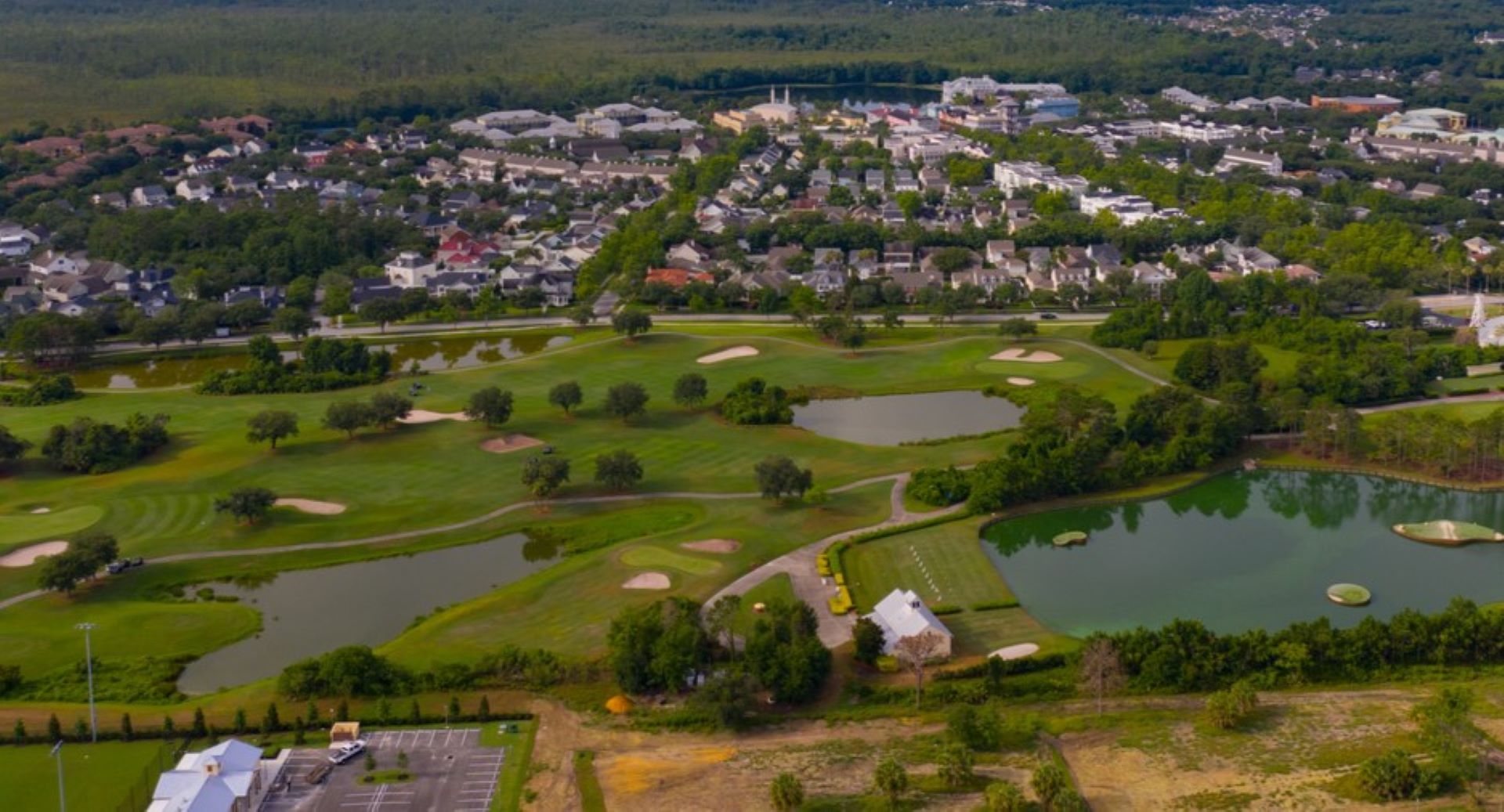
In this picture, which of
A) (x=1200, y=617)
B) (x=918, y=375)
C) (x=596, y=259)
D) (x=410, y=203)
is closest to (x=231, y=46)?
(x=410, y=203)

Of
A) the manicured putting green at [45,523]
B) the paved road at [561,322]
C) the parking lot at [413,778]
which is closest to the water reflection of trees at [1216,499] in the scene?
the paved road at [561,322]

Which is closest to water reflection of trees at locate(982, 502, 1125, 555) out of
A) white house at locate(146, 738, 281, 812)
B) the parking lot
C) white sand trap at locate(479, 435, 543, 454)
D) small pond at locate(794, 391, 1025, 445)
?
small pond at locate(794, 391, 1025, 445)

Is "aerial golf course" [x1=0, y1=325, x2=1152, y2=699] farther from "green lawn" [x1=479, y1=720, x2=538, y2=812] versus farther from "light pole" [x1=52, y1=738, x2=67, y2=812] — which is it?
"light pole" [x1=52, y1=738, x2=67, y2=812]

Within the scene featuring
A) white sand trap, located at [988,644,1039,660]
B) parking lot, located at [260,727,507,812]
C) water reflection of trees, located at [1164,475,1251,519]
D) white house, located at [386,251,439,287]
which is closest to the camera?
parking lot, located at [260,727,507,812]

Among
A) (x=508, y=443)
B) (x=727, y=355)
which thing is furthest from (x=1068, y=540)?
(x=727, y=355)

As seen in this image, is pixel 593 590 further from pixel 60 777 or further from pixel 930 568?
pixel 60 777

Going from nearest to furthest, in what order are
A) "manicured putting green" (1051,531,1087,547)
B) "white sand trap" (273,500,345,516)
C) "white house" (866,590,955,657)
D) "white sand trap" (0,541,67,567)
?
1. "white house" (866,590,955,657)
2. "white sand trap" (0,541,67,567)
3. "manicured putting green" (1051,531,1087,547)
4. "white sand trap" (273,500,345,516)

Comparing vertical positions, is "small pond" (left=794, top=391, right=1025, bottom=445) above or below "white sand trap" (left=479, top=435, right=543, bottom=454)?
below

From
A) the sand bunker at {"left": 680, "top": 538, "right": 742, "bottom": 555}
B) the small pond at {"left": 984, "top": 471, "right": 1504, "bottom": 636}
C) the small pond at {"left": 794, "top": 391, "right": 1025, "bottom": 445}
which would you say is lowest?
the small pond at {"left": 984, "top": 471, "right": 1504, "bottom": 636}
